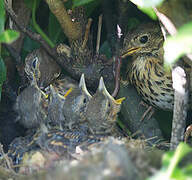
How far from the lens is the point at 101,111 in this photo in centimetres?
232

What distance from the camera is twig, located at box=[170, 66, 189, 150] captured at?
5.99 ft

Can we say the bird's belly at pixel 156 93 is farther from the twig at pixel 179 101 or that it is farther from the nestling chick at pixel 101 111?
the twig at pixel 179 101

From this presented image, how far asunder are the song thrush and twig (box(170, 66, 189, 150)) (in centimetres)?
53

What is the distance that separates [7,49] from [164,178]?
1.74 m

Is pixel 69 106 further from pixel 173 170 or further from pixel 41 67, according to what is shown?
pixel 173 170

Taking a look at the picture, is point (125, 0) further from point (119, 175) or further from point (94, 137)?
point (119, 175)

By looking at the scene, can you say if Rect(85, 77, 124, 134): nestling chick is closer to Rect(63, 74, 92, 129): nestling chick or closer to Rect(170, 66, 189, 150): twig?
Rect(63, 74, 92, 129): nestling chick

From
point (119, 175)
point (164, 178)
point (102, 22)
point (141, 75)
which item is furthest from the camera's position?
point (102, 22)

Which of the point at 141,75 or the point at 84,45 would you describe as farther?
the point at 84,45

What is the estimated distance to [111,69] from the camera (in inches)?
108

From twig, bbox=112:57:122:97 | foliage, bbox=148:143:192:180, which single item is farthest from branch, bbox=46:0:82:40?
foliage, bbox=148:143:192:180

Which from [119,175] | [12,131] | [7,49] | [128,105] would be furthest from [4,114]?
[119,175]

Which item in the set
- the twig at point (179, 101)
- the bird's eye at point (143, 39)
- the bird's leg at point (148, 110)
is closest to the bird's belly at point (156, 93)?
the bird's leg at point (148, 110)

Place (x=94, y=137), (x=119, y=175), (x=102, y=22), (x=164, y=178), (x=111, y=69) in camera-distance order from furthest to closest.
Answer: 1. (x=102, y=22)
2. (x=111, y=69)
3. (x=94, y=137)
4. (x=119, y=175)
5. (x=164, y=178)
